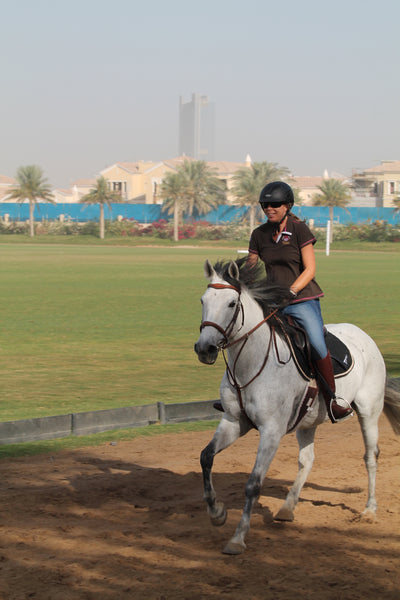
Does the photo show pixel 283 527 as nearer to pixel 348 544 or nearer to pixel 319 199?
pixel 348 544

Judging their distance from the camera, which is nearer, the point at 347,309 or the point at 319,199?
the point at 347,309

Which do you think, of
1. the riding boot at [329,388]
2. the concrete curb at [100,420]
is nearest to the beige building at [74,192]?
the concrete curb at [100,420]

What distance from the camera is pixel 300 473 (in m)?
7.48

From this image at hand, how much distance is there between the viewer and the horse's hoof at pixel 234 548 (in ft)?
20.0

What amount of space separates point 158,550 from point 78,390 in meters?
7.69

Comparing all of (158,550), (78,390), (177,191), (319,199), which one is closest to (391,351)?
(78,390)

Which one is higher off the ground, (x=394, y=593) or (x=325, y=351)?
(x=325, y=351)

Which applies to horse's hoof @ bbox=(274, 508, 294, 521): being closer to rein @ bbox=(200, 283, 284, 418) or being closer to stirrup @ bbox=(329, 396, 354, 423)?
stirrup @ bbox=(329, 396, 354, 423)

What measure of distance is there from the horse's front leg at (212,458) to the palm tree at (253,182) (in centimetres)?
9702

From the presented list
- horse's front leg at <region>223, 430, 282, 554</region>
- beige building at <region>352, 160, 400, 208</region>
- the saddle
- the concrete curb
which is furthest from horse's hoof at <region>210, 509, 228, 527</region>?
beige building at <region>352, 160, 400, 208</region>

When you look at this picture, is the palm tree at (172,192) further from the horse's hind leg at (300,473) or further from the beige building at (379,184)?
the horse's hind leg at (300,473)

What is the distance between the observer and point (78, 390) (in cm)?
1362

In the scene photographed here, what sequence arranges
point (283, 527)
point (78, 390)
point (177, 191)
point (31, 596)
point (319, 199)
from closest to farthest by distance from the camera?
point (31, 596) < point (283, 527) < point (78, 390) < point (177, 191) < point (319, 199)

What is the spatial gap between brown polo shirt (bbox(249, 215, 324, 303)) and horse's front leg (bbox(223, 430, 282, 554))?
51.0 inches
